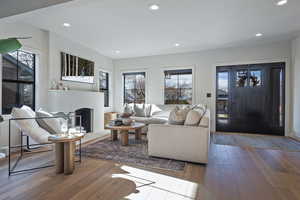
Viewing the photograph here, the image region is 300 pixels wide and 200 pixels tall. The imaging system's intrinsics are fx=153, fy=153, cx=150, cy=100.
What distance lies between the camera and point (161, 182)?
77.7 inches

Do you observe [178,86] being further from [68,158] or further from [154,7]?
[68,158]

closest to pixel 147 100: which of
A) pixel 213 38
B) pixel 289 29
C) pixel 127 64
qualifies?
pixel 127 64

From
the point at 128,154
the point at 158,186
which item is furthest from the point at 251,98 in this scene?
the point at 158,186

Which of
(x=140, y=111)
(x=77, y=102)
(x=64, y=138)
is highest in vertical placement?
(x=77, y=102)

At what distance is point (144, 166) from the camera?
2418mm

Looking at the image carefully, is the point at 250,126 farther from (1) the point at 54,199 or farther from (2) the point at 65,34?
(2) the point at 65,34

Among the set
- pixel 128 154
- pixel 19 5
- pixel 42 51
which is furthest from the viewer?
pixel 42 51

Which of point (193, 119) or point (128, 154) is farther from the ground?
point (193, 119)

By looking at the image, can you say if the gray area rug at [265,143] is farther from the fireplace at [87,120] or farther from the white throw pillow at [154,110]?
the fireplace at [87,120]

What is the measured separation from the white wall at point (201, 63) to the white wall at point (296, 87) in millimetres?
131

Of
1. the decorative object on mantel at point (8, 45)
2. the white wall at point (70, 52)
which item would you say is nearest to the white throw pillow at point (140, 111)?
the white wall at point (70, 52)

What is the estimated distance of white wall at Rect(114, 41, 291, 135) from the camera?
4.45m

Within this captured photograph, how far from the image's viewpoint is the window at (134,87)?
605cm

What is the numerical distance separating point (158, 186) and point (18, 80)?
3.63 m
